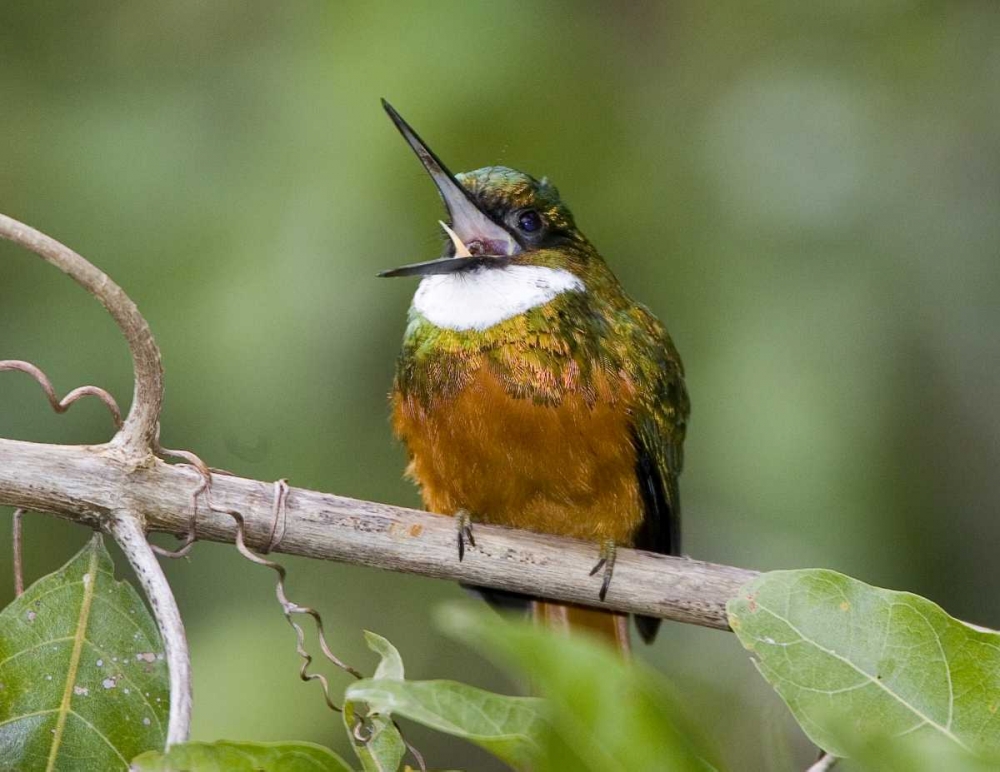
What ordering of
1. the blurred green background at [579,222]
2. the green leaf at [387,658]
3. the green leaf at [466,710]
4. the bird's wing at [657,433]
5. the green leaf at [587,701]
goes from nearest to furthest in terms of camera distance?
1. the green leaf at [587,701]
2. the green leaf at [466,710]
3. the green leaf at [387,658]
4. the bird's wing at [657,433]
5. the blurred green background at [579,222]

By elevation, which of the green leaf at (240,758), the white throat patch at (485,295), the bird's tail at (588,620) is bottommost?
the bird's tail at (588,620)

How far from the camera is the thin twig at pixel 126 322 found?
1.41 m

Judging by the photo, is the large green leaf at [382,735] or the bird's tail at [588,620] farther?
the bird's tail at [588,620]

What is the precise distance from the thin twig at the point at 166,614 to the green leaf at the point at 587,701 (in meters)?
0.49

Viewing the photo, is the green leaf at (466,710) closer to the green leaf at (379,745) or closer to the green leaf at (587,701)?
the green leaf at (587,701)

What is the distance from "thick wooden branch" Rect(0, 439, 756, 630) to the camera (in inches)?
61.6

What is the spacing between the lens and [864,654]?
1.23m

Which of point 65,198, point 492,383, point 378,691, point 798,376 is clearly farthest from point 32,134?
point 378,691

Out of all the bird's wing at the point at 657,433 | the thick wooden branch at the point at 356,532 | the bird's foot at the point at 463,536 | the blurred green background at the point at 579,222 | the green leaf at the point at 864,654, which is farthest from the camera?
the blurred green background at the point at 579,222

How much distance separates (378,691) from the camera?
37.9 inches

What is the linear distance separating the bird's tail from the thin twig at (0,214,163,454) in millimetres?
1215

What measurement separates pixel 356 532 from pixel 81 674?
0.42 meters

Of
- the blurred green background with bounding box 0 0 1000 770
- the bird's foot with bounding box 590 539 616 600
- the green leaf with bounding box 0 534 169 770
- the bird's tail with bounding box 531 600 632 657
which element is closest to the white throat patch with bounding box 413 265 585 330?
the blurred green background with bounding box 0 0 1000 770

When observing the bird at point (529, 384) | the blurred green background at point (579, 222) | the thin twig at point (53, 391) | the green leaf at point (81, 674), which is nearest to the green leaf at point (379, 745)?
the green leaf at point (81, 674)
